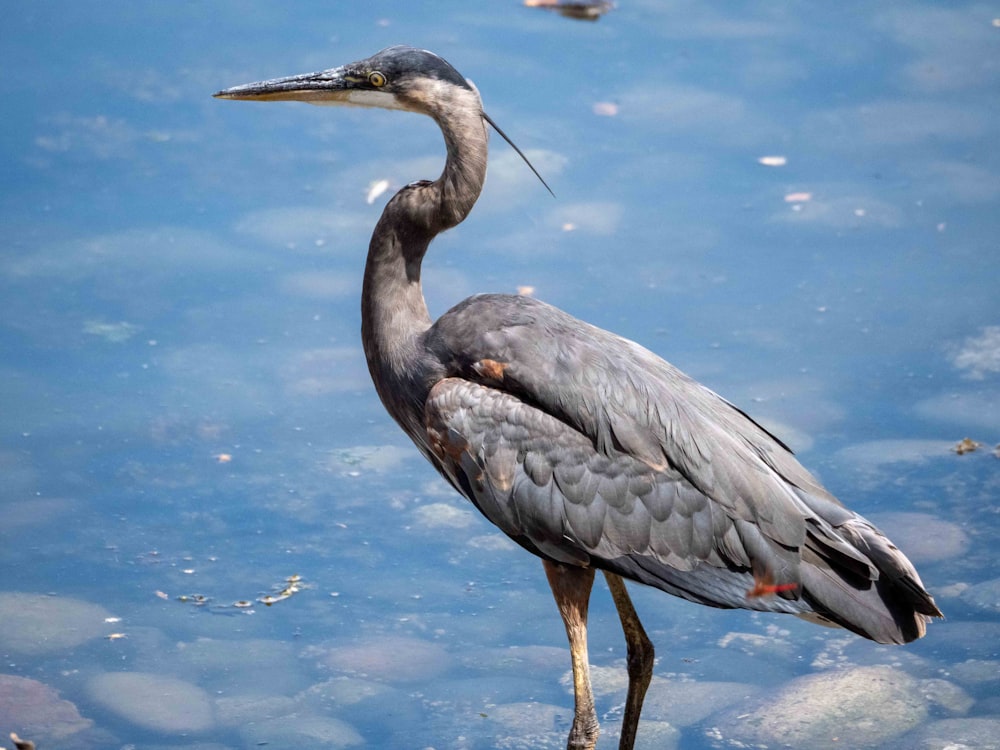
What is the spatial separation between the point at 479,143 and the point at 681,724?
2.41 metres

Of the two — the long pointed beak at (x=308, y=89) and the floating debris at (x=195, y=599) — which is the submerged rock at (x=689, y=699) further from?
the long pointed beak at (x=308, y=89)

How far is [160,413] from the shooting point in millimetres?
7785

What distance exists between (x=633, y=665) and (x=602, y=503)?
31.2 inches

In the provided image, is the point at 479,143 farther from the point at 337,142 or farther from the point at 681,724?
the point at 337,142

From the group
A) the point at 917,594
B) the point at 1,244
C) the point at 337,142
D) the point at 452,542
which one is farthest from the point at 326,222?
the point at 917,594

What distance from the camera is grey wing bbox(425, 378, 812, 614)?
530 cm

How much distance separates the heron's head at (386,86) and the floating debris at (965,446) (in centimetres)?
343

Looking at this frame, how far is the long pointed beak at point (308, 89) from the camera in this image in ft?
18.8

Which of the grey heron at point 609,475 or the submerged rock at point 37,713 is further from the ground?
the grey heron at point 609,475

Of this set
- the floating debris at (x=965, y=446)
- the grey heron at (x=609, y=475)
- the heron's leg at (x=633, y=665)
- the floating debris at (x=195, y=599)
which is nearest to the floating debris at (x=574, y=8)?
the floating debris at (x=965, y=446)

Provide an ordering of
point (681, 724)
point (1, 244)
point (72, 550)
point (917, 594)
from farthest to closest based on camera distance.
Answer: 1. point (1, 244)
2. point (72, 550)
3. point (681, 724)
4. point (917, 594)

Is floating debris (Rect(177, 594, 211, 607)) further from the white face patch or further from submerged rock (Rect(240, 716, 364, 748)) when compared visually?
the white face patch

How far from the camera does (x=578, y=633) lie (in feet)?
17.8

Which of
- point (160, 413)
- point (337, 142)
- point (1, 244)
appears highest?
point (337, 142)
